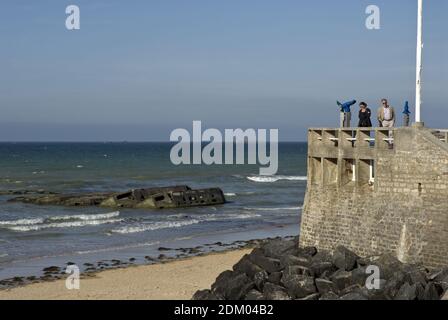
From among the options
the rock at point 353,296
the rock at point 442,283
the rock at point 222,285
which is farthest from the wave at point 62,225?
the rock at point 442,283

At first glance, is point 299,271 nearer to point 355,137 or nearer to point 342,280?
point 342,280

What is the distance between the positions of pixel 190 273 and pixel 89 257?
549 centimetres

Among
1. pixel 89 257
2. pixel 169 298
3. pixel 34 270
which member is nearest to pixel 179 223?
pixel 89 257

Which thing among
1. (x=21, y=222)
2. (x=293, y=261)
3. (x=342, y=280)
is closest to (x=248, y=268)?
(x=293, y=261)

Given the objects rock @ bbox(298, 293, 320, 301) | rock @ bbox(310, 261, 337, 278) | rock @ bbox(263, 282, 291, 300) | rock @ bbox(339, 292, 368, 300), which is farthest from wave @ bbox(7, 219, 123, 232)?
rock @ bbox(339, 292, 368, 300)

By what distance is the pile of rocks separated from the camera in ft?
55.8

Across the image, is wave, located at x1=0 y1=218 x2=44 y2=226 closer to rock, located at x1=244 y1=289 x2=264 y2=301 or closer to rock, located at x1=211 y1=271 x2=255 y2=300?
rock, located at x1=211 y1=271 x2=255 y2=300

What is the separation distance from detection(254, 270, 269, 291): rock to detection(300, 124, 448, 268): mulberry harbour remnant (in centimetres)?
257

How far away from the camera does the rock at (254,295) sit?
18125 mm

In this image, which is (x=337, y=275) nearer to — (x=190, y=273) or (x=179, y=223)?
(x=190, y=273)

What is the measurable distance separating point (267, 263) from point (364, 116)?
196 inches

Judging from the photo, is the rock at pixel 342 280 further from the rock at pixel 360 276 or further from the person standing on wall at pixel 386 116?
the person standing on wall at pixel 386 116

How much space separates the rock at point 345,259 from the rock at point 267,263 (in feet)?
4.98
